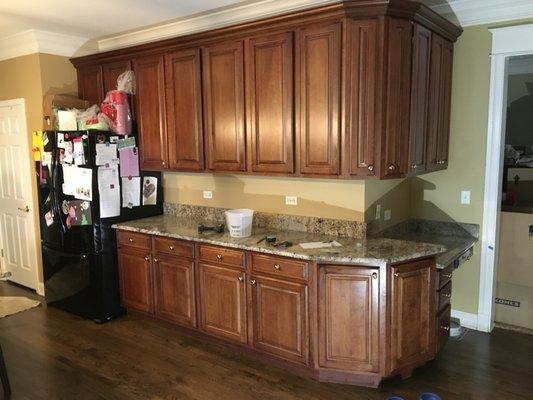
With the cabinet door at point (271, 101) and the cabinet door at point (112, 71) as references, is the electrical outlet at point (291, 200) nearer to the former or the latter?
the cabinet door at point (271, 101)

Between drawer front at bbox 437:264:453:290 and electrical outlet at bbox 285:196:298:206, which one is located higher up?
electrical outlet at bbox 285:196:298:206

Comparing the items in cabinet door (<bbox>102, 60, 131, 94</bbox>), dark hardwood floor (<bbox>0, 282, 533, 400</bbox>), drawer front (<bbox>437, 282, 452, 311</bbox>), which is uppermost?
cabinet door (<bbox>102, 60, 131, 94</bbox>)

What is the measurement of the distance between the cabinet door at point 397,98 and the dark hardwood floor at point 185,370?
139 centimetres

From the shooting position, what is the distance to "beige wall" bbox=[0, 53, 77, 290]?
413cm

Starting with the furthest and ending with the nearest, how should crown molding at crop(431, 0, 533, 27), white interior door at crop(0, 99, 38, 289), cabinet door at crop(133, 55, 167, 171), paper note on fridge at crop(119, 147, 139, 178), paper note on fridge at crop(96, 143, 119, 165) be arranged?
white interior door at crop(0, 99, 38, 289), paper note on fridge at crop(119, 147, 139, 178), cabinet door at crop(133, 55, 167, 171), paper note on fridge at crop(96, 143, 119, 165), crown molding at crop(431, 0, 533, 27)

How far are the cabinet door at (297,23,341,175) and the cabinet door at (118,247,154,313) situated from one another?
1.67 metres

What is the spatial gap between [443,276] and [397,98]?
121 centimetres

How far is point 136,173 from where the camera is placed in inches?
155

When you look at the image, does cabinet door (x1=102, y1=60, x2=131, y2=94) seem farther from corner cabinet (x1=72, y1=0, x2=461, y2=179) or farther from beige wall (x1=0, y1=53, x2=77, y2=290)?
beige wall (x1=0, y1=53, x2=77, y2=290)

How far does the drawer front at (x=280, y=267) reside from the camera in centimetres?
276

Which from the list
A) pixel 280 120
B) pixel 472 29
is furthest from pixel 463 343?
pixel 472 29

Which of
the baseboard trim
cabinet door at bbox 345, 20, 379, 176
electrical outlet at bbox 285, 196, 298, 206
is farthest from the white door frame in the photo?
electrical outlet at bbox 285, 196, 298, 206

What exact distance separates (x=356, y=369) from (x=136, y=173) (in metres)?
2.50

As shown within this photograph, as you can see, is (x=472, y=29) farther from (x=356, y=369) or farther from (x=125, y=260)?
(x=125, y=260)
